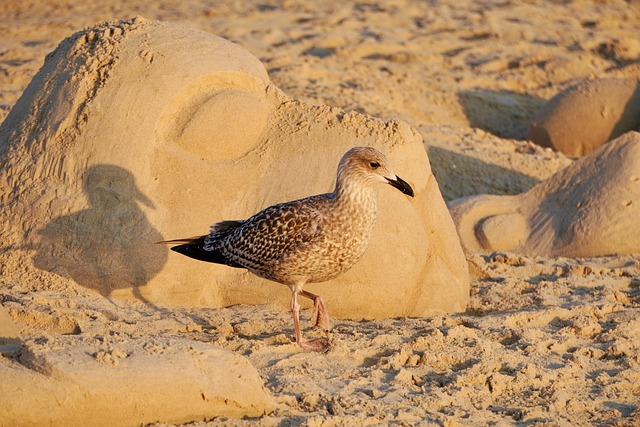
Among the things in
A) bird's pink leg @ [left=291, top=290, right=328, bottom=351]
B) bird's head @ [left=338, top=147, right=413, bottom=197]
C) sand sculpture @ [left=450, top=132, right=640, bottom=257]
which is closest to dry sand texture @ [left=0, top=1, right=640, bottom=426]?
bird's pink leg @ [left=291, top=290, right=328, bottom=351]

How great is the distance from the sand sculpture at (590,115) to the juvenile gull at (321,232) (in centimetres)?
608

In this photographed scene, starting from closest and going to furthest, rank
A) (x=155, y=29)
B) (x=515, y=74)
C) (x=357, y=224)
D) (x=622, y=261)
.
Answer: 1. (x=357, y=224)
2. (x=155, y=29)
3. (x=622, y=261)
4. (x=515, y=74)

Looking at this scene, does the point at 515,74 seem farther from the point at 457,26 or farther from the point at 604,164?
the point at 604,164

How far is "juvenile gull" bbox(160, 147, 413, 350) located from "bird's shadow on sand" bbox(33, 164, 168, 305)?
0.69m

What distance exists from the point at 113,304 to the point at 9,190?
3.19 ft

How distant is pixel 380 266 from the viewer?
600 cm

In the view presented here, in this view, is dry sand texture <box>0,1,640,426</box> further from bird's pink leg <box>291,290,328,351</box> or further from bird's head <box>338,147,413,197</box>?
bird's head <box>338,147,413,197</box>

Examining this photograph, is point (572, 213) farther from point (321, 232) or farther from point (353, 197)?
point (321, 232)

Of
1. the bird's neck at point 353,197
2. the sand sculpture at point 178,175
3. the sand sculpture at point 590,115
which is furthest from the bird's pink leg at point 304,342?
the sand sculpture at point 590,115

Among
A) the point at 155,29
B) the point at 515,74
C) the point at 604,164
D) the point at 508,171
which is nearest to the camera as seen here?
the point at 155,29

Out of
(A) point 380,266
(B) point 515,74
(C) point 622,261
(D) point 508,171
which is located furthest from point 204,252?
(B) point 515,74

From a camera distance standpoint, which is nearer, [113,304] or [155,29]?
[113,304]

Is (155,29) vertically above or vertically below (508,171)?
above

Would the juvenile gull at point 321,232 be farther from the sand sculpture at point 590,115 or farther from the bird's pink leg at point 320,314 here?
the sand sculpture at point 590,115
